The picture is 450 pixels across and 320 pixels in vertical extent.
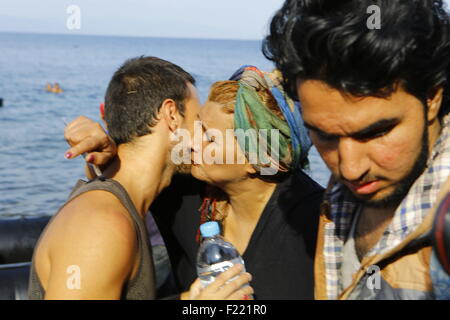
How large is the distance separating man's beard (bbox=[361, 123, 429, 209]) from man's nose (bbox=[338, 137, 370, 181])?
0.15 meters

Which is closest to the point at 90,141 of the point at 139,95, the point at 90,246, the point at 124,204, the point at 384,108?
the point at 124,204

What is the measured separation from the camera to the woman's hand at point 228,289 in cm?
242

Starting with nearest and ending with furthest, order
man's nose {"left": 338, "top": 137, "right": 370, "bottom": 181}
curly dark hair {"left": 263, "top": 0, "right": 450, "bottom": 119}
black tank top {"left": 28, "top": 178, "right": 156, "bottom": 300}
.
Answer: curly dark hair {"left": 263, "top": 0, "right": 450, "bottom": 119}
man's nose {"left": 338, "top": 137, "right": 370, "bottom": 181}
black tank top {"left": 28, "top": 178, "right": 156, "bottom": 300}

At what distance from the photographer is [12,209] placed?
10938 millimetres

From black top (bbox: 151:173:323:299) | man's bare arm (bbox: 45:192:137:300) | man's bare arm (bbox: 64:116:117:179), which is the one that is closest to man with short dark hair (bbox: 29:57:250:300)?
man's bare arm (bbox: 45:192:137:300)

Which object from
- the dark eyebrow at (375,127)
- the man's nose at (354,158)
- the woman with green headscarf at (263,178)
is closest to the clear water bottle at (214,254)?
the woman with green headscarf at (263,178)

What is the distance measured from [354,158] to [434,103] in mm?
375

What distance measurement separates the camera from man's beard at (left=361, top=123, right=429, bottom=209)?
200 centimetres

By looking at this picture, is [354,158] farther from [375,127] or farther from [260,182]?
[260,182]

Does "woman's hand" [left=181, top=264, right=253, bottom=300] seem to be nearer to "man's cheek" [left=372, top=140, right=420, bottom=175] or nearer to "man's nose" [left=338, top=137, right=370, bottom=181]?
"man's nose" [left=338, top=137, right=370, bottom=181]
